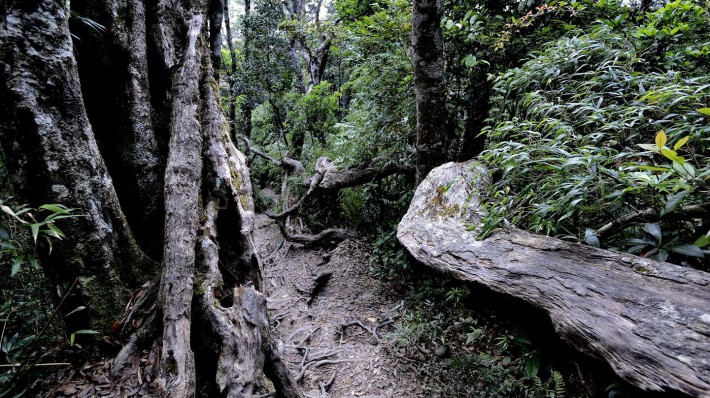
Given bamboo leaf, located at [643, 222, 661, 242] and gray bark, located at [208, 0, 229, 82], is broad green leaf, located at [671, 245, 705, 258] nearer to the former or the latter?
bamboo leaf, located at [643, 222, 661, 242]

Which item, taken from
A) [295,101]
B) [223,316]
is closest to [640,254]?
[223,316]

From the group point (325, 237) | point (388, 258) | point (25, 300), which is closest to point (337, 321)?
point (388, 258)

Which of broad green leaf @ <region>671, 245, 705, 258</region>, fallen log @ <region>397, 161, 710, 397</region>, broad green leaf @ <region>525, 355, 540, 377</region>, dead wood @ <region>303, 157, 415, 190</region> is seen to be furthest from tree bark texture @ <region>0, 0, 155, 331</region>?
dead wood @ <region>303, 157, 415, 190</region>

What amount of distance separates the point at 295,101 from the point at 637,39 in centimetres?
939

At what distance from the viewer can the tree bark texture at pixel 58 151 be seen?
1.94m

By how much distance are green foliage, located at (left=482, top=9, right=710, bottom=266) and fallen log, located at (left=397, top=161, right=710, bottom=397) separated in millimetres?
155

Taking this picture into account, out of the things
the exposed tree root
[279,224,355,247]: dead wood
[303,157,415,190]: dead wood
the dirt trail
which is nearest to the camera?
the dirt trail

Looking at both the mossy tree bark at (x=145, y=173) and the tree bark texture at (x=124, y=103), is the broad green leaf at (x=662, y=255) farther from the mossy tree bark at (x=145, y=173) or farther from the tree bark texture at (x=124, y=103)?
the tree bark texture at (x=124, y=103)

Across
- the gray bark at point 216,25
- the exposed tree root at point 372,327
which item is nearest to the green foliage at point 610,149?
the exposed tree root at point 372,327

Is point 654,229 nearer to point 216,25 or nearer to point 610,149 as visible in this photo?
point 610,149

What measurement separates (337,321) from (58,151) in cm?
370

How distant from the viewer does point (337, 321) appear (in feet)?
15.2

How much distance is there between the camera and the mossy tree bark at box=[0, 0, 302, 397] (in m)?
1.99

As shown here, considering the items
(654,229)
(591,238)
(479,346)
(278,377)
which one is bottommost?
(479,346)
